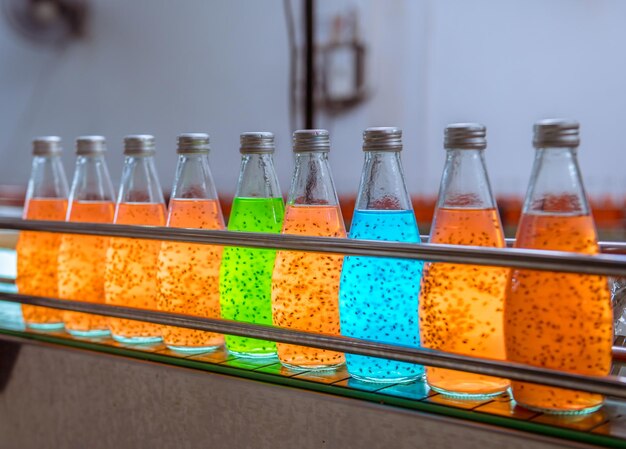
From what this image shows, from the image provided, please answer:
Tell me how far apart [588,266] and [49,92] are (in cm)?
437

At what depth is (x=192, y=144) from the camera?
70cm

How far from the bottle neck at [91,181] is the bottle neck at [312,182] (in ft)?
0.79

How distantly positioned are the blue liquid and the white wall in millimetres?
2995

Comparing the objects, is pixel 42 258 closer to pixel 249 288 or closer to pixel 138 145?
pixel 138 145

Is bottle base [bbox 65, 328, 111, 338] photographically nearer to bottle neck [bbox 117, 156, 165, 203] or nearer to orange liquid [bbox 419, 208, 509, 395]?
bottle neck [bbox 117, 156, 165, 203]

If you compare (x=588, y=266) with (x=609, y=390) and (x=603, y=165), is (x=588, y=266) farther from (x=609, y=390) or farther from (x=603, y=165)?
(x=603, y=165)

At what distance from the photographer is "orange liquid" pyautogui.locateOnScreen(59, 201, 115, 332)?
750 mm

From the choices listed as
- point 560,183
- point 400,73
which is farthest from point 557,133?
point 400,73

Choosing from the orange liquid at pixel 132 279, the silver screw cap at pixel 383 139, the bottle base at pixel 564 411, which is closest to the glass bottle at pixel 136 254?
the orange liquid at pixel 132 279

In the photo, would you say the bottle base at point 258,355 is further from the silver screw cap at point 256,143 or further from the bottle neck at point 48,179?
the bottle neck at point 48,179

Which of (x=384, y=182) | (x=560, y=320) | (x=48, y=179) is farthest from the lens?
(x=48, y=179)

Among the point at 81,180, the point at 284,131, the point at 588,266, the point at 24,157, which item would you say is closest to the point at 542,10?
the point at 284,131

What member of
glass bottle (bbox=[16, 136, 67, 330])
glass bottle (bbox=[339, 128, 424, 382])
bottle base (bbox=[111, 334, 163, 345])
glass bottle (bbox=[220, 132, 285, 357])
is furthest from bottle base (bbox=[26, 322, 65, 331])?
glass bottle (bbox=[339, 128, 424, 382])

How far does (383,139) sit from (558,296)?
0.16m
